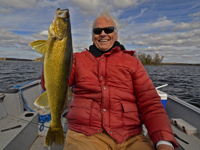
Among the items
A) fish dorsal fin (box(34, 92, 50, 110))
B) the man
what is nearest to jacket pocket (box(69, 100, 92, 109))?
the man

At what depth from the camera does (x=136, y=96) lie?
7.97 feet

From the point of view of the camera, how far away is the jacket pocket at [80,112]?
2225 millimetres

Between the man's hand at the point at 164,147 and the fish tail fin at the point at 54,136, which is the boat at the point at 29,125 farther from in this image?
the man's hand at the point at 164,147

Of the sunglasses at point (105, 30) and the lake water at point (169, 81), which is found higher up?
the sunglasses at point (105, 30)

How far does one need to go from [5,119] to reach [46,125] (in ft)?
3.46

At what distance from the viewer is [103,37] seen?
9.32 ft

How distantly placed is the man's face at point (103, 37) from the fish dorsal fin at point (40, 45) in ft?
4.25

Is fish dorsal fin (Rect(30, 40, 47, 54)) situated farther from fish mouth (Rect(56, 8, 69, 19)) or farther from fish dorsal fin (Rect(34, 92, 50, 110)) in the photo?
fish dorsal fin (Rect(34, 92, 50, 110))

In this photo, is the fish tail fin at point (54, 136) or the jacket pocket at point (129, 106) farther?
the jacket pocket at point (129, 106)

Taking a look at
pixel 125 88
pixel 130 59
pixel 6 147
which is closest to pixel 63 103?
pixel 125 88

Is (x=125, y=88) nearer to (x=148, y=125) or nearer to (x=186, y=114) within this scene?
(x=148, y=125)

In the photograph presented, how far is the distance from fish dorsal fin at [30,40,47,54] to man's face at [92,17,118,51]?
4.25 ft

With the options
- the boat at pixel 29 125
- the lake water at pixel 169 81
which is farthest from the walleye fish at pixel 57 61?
the lake water at pixel 169 81

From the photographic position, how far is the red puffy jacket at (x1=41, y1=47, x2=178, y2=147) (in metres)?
2.18
